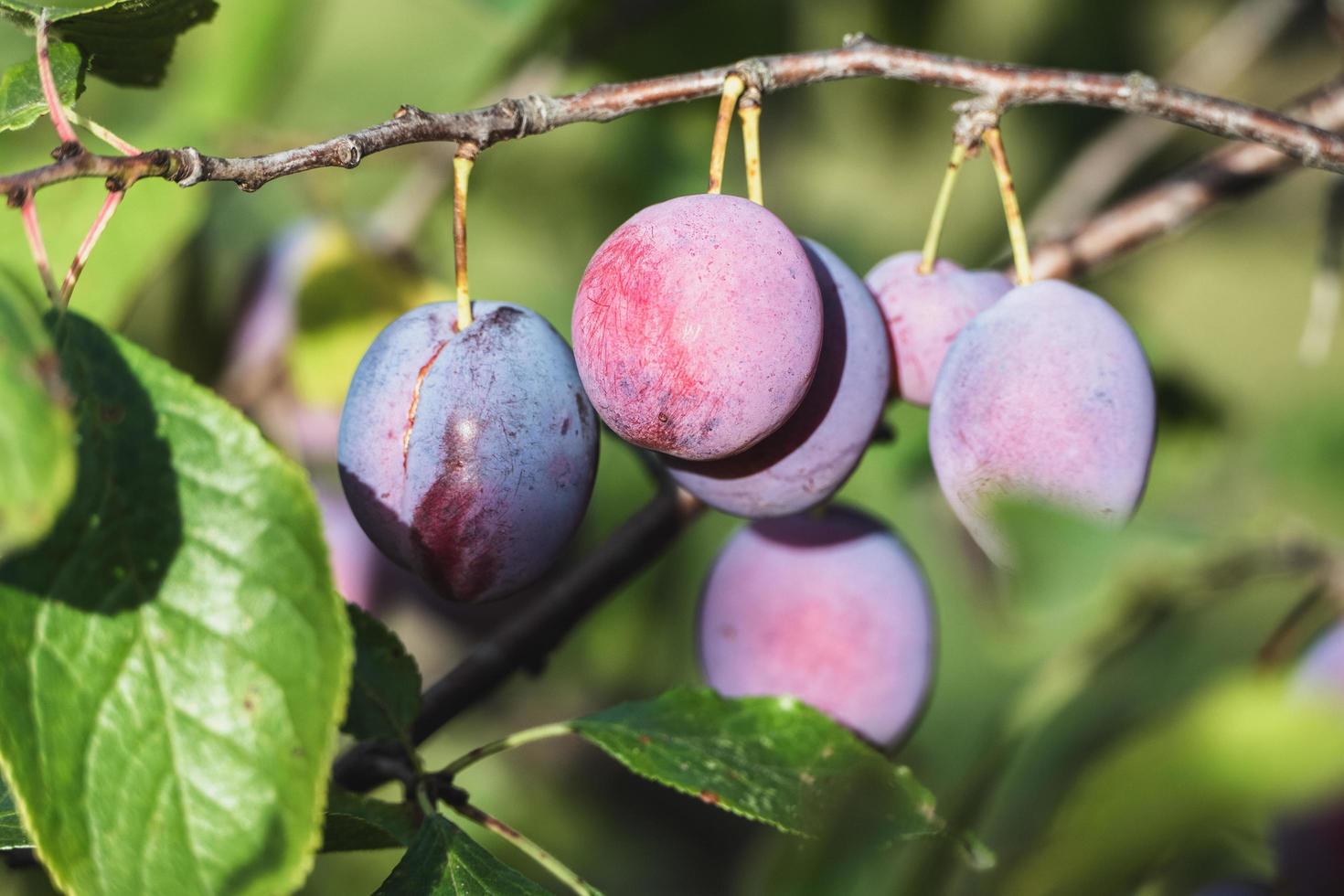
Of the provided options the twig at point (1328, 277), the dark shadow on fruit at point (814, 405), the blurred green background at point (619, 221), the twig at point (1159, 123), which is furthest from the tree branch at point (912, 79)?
the twig at point (1159, 123)

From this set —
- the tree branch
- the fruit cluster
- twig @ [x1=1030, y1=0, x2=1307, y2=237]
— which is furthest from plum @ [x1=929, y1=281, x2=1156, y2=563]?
twig @ [x1=1030, y1=0, x2=1307, y2=237]

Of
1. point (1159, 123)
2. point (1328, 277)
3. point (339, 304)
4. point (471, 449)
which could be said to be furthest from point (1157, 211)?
point (339, 304)

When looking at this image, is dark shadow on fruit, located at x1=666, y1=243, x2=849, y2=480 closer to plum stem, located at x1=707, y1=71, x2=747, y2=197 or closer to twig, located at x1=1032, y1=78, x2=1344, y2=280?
plum stem, located at x1=707, y1=71, x2=747, y2=197

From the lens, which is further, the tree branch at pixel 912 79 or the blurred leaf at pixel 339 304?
the blurred leaf at pixel 339 304

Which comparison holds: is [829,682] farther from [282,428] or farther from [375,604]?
[282,428]

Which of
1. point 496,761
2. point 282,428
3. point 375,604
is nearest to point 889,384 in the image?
point 375,604

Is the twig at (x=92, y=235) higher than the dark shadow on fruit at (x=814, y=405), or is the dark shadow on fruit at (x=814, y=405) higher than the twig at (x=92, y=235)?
the dark shadow on fruit at (x=814, y=405)

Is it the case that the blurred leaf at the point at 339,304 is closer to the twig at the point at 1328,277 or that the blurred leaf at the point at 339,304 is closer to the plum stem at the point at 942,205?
the plum stem at the point at 942,205
